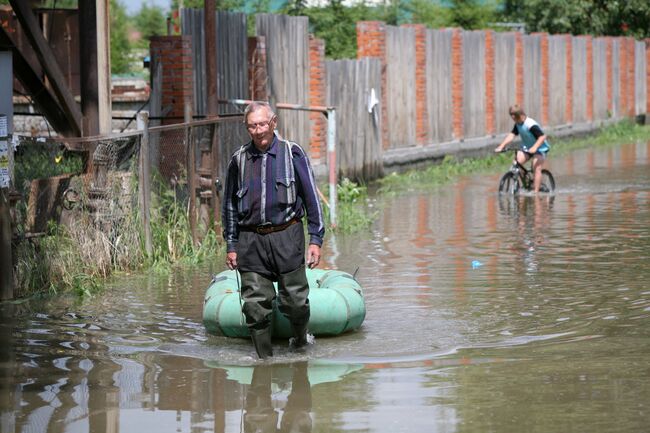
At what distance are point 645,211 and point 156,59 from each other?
7.38m

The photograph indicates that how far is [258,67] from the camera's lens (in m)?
18.0

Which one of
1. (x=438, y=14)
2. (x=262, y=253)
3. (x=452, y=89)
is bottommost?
(x=262, y=253)

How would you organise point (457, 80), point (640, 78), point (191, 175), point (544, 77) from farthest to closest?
point (640, 78), point (544, 77), point (457, 80), point (191, 175)

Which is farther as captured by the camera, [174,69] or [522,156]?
[522,156]

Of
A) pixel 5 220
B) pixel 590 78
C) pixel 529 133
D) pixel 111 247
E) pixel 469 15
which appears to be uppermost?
pixel 469 15

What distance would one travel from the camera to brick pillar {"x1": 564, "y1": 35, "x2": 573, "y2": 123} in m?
34.9

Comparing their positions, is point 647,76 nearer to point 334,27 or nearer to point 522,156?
point 334,27

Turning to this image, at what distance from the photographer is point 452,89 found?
2702 centimetres

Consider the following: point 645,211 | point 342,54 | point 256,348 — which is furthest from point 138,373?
Answer: point 342,54

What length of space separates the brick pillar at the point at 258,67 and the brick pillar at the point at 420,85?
754 centimetres

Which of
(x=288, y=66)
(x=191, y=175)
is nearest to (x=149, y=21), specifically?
(x=288, y=66)

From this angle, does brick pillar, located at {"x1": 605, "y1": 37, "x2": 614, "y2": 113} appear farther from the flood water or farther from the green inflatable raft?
the green inflatable raft

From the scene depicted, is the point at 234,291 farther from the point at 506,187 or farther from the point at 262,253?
the point at 506,187

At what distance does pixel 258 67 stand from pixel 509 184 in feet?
15.7
